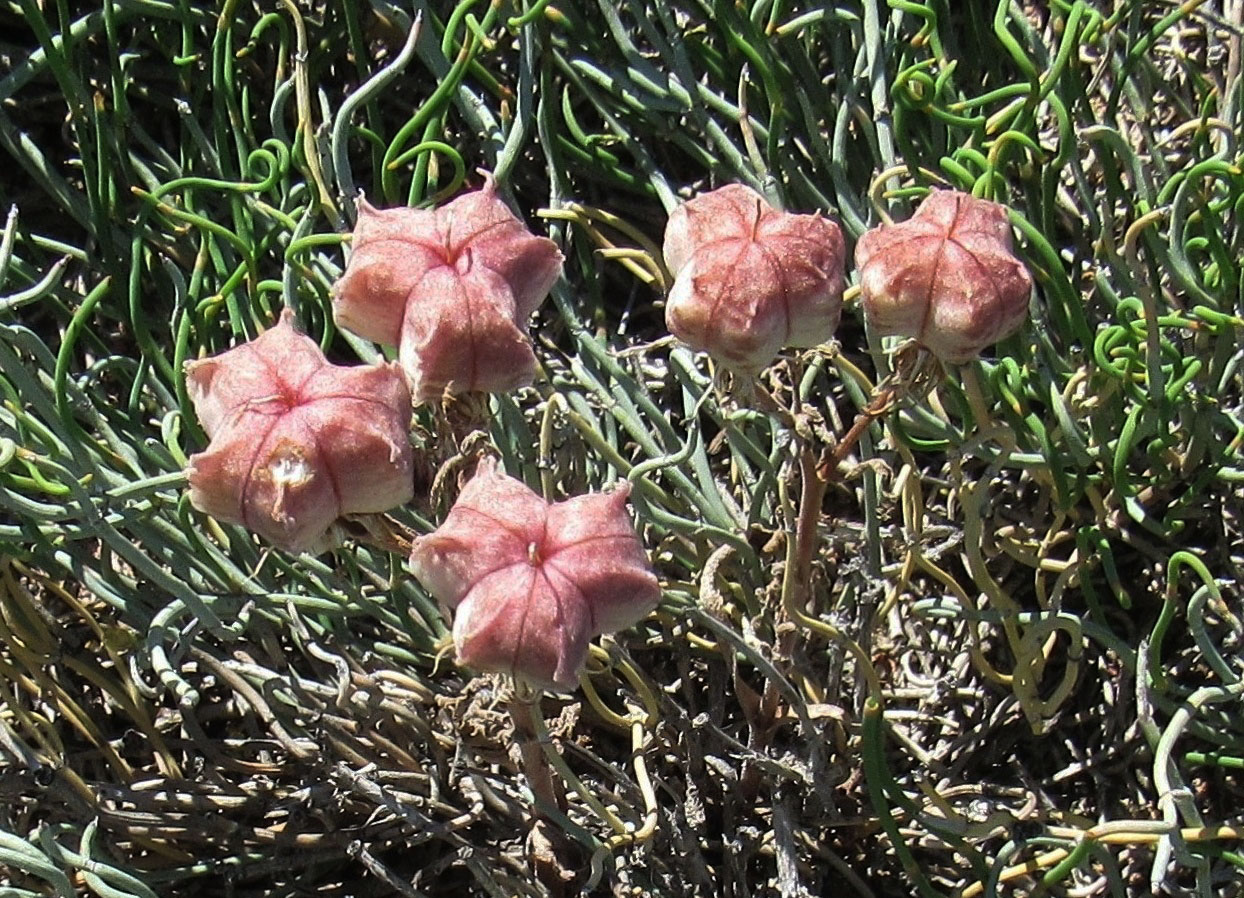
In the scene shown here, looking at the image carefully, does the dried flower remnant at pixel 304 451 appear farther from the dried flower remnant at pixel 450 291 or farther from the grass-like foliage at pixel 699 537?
the grass-like foliage at pixel 699 537

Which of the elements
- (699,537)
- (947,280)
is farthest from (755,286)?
(699,537)

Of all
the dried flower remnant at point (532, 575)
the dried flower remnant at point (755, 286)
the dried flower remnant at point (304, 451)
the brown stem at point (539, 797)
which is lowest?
the brown stem at point (539, 797)

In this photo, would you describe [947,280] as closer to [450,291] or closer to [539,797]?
[450,291]

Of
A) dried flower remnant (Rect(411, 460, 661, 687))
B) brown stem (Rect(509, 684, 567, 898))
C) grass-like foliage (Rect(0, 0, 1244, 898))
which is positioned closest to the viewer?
dried flower remnant (Rect(411, 460, 661, 687))

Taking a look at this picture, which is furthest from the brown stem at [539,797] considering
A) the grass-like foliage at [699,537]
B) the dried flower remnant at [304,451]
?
the dried flower remnant at [304,451]

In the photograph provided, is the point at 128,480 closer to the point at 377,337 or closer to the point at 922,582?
the point at 377,337

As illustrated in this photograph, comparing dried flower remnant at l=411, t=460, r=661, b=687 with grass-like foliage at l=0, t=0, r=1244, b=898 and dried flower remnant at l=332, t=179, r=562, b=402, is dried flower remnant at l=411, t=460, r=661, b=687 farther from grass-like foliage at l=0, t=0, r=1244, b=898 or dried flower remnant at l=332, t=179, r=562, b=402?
grass-like foliage at l=0, t=0, r=1244, b=898

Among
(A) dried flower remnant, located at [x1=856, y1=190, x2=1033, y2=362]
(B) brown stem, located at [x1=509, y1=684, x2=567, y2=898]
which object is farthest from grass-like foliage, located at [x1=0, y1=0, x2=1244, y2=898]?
(A) dried flower remnant, located at [x1=856, y1=190, x2=1033, y2=362]

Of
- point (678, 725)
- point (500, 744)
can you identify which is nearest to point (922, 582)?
point (678, 725)
